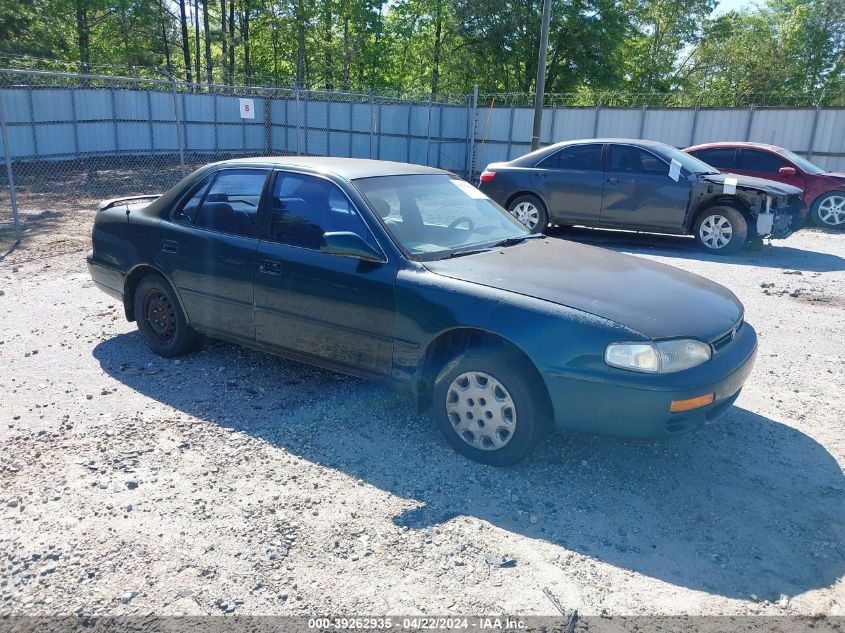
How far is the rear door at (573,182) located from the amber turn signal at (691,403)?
24.8 ft

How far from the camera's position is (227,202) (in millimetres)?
4996

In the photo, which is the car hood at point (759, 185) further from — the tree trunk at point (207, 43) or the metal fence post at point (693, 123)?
the tree trunk at point (207, 43)

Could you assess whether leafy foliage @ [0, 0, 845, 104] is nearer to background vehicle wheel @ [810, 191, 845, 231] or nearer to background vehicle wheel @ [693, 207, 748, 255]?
background vehicle wheel @ [810, 191, 845, 231]

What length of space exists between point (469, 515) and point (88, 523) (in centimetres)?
181

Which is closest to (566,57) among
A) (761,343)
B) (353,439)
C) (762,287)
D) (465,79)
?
(465,79)

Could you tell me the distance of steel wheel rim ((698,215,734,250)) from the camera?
10.2m

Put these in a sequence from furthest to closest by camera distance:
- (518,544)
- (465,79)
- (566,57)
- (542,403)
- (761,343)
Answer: (465,79)
(566,57)
(761,343)
(542,403)
(518,544)

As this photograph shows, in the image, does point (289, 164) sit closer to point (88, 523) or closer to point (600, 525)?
point (88, 523)

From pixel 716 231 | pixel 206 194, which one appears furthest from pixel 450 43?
pixel 206 194

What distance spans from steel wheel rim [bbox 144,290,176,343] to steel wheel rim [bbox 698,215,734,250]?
26.0 feet

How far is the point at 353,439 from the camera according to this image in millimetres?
4211

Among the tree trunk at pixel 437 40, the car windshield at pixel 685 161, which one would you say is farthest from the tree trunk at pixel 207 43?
the car windshield at pixel 685 161

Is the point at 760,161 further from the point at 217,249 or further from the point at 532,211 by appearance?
the point at 217,249

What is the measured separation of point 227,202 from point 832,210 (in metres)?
12.0
